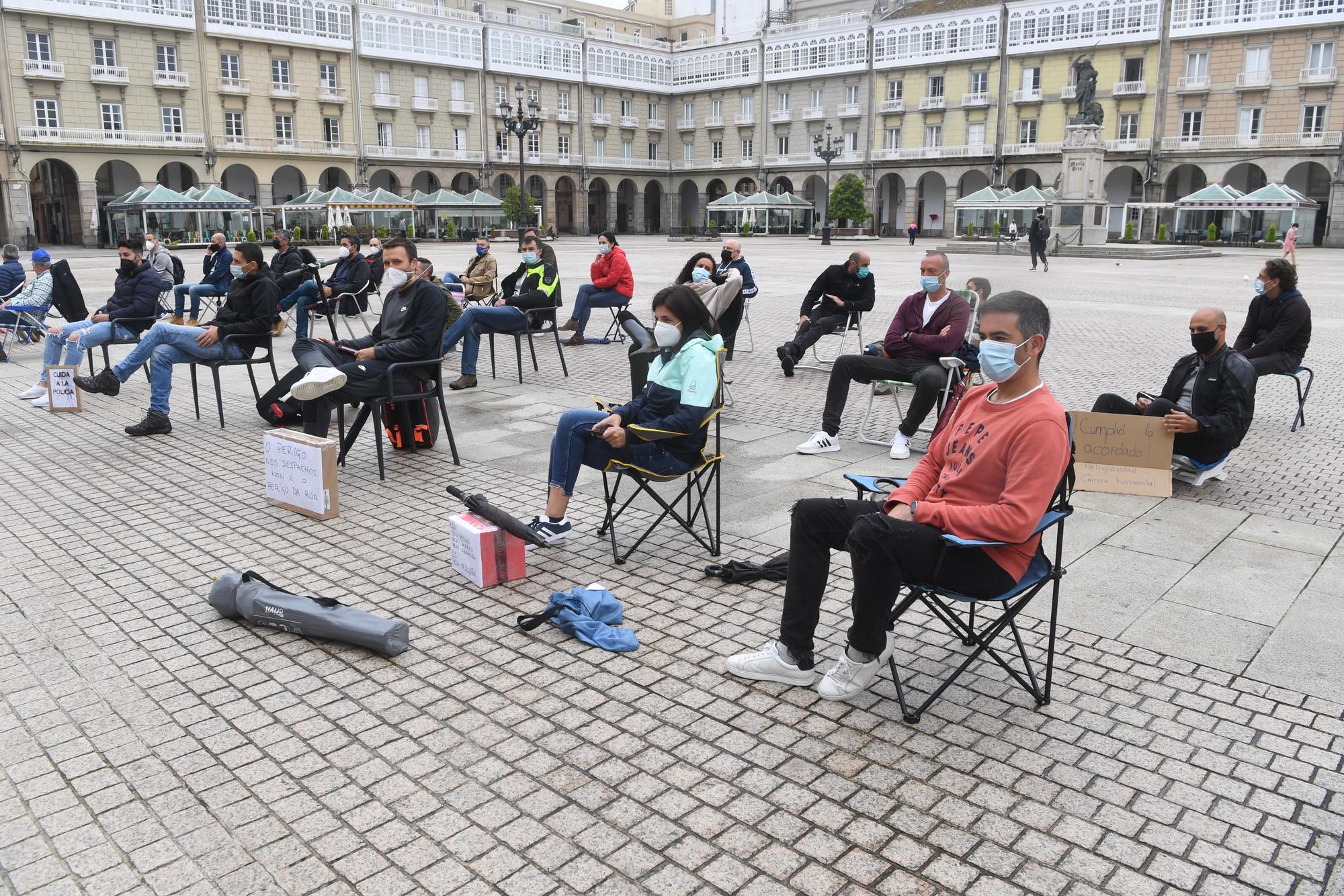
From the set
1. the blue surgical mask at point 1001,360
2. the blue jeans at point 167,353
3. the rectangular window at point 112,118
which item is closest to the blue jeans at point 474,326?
the blue jeans at point 167,353

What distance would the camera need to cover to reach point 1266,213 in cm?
4756

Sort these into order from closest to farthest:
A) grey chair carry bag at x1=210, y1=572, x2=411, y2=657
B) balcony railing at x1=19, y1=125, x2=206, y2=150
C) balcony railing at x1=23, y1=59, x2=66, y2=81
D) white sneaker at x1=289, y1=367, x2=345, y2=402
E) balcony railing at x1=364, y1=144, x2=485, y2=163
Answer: grey chair carry bag at x1=210, y1=572, x2=411, y2=657
white sneaker at x1=289, y1=367, x2=345, y2=402
balcony railing at x1=23, y1=59, x2=66, y2=81
balcony railing at x1=19, y1=125, x2=206, y2=150
balcony railing at x1=364, y1=144, x2=485, y2=163

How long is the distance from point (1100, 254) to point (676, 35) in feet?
182

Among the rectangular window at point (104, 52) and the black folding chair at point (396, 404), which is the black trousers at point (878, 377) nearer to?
the black folding chair at point (396, 404)

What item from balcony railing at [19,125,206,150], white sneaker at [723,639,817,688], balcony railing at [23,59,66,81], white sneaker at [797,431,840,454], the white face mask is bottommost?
white sneaker at [723,639,817,688]

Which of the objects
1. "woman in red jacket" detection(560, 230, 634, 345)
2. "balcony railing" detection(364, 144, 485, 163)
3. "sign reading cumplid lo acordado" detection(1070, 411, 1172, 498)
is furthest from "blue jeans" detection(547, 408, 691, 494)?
"balcony railing" detection(364, 144, 485, 163)

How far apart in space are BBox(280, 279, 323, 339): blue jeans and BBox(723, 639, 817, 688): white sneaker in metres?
11.1

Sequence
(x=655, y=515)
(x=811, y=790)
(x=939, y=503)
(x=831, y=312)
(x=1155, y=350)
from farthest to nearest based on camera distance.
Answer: (x=1155, y=350) < (x=831, y=312) < (x=655, y=515) < (x=939, y=503) < (x=811, y=790)

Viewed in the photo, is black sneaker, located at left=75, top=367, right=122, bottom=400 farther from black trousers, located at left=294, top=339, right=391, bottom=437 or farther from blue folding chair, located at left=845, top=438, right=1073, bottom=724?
blue folding chair, located at left=845, top=438, right=1073, bottom=724

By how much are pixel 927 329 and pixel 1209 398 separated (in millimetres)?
1975

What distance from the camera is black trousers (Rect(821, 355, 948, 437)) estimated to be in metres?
7.38

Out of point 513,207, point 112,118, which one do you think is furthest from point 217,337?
point 513,207

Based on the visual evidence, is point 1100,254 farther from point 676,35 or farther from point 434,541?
point 676,35

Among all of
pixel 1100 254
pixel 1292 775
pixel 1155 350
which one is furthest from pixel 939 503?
pixel 1100 254
